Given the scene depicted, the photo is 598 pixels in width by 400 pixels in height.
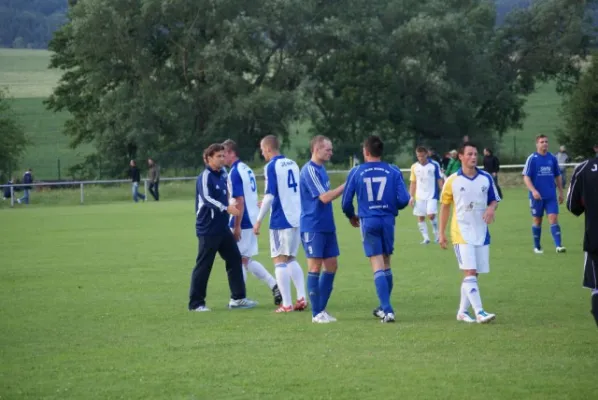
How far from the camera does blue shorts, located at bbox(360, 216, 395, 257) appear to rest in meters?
11.2

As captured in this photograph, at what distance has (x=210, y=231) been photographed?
12867mm

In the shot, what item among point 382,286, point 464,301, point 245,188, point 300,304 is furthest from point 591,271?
point 245,188

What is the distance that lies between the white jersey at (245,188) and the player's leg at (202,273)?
637 millimetres

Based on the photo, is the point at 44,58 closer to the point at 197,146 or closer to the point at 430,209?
the point at 197,146

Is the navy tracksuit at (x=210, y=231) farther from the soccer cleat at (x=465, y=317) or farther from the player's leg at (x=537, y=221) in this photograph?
the player's leg at (x=537, y=221)

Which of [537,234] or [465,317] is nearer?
[465,317]

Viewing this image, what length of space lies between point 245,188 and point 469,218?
3.34 metres

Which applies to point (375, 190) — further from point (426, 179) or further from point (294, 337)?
point (426, 179)

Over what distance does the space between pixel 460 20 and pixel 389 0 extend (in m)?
6.01

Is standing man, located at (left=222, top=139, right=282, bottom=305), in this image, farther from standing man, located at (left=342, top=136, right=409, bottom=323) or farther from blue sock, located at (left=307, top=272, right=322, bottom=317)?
standing man, located at (left=342, top=136, right=409, bottom=323)

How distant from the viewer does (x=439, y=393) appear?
25.5 feet

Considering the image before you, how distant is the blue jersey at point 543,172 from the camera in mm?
19359

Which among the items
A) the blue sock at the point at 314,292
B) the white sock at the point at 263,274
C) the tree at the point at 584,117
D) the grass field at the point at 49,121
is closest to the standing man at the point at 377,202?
the blue sock at the point at 314,292

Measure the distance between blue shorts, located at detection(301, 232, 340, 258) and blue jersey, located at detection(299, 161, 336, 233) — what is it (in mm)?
54
